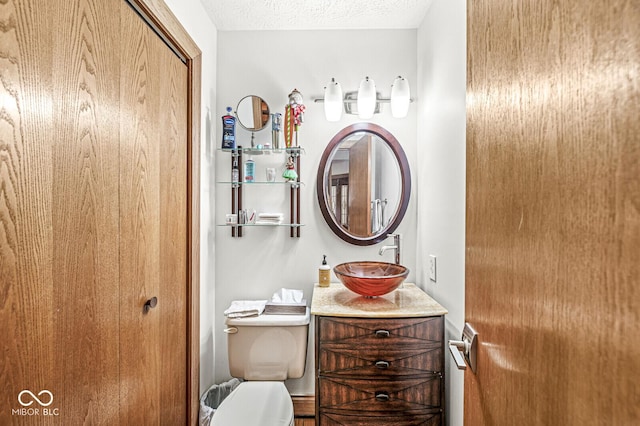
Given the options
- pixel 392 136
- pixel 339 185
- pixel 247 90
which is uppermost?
pixel 247 90

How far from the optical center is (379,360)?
1.51 m

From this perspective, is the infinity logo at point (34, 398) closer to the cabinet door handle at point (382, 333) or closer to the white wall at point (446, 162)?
the cabinet door handle at point (382, 333)

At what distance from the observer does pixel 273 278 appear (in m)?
2.15

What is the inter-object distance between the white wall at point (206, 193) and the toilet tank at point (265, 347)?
0.82ft

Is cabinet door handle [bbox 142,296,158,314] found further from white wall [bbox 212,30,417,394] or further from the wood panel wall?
the wood panel wall

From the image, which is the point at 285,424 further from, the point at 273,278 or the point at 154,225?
the point at 154,225

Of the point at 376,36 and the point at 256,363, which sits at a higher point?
the point at 376,36

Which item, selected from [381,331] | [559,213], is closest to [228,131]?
[381,331]

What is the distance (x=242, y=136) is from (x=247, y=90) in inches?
12.2

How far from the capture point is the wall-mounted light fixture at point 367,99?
1.96 metres

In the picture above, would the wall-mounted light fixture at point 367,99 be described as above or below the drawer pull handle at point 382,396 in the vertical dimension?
above

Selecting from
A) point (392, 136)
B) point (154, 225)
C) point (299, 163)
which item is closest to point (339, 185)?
point (299, 163)

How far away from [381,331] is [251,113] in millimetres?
1505

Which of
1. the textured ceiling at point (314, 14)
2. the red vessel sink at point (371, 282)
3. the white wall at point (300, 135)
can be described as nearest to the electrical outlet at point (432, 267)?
the red vessel sink at point (371, 282)
